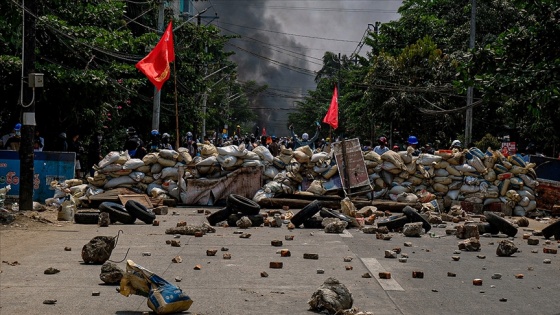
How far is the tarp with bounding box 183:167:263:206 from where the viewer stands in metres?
18.3

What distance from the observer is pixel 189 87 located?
34.6 m

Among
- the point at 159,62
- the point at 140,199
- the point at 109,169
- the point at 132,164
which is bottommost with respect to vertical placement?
the point at 140,199

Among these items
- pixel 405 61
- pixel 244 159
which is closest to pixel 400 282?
pixel 244 159

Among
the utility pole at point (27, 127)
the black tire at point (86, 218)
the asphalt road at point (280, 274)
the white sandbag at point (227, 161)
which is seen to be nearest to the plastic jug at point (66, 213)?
the black tire at point (86, 218)

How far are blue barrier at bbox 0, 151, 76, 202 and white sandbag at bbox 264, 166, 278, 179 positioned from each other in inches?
178

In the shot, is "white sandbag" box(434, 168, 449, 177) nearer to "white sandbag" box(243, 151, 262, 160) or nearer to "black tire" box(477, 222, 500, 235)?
"white sandbag" box(243, 151, 262, 160)

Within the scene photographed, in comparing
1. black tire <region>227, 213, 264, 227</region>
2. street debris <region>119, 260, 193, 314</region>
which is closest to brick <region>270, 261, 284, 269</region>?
street debris <region>119, 260, 193, 314</region>

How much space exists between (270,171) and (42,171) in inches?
210

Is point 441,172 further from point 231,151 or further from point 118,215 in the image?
point 118,215

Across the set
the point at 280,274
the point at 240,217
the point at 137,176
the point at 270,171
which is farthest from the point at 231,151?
the point at 280,274

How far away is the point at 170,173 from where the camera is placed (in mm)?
18438

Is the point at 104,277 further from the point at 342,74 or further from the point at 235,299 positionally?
the point at 342,74

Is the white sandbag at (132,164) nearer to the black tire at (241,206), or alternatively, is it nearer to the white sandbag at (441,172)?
the black tire at (241,206)

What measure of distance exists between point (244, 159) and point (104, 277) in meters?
10.8
